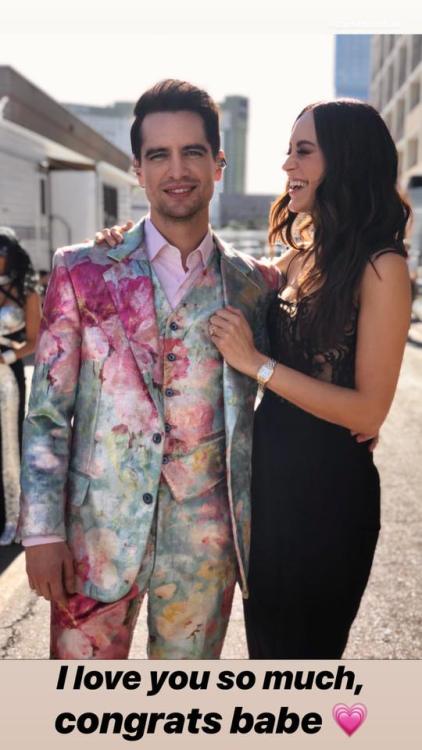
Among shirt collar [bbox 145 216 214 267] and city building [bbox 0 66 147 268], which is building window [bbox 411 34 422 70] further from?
shirt collar [bbox 145 216 214 267]

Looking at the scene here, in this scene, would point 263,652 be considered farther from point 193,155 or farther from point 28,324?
point 28,324

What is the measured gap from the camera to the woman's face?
2.37m

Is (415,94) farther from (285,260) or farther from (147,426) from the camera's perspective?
(147,426)

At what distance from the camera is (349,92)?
470 ft

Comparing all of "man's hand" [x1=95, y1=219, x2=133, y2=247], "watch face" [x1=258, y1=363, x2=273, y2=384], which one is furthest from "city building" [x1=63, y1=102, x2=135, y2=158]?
"watch face" [x1=258, y1=363, x2=273, y2=384]

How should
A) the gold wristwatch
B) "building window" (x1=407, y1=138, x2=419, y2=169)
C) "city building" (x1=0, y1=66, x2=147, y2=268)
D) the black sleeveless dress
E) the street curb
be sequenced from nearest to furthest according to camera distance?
the gold wristwatch < the black sleeveless dress < the street curb < "city building" (x1=0, y1=66, x2=147, y2=268) < "building window" (x1=407, y1=138, x2=419, y2=169)

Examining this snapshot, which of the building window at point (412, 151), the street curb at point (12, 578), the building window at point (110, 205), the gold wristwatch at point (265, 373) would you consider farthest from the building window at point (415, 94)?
the gold wristwatch at point (265, 373)

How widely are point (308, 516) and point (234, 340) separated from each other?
593mm

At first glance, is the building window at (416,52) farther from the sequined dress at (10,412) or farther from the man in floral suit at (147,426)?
the man in floral suit at (147,426)

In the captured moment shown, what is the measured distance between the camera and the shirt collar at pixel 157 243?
227 cm

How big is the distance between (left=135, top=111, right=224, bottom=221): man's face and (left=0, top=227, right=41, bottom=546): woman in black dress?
2.97 meters

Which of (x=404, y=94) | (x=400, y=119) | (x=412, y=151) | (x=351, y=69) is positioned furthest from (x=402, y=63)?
(x=351, y=69)

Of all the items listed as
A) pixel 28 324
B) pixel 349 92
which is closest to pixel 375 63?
pixel 28 324

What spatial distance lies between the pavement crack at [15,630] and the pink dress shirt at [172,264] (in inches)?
77.9
